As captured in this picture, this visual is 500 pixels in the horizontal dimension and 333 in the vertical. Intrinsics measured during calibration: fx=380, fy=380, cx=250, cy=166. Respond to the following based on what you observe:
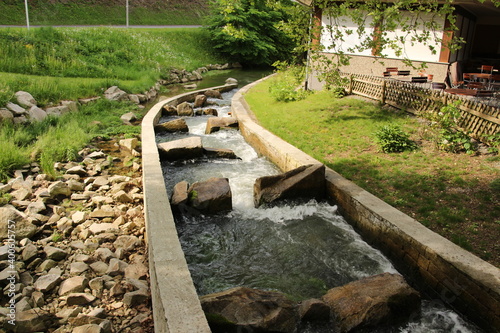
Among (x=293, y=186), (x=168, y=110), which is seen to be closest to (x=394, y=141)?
(x=293, y=186)

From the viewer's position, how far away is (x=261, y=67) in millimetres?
33625

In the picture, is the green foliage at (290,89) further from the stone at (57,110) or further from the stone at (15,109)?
the stone at (15,109)

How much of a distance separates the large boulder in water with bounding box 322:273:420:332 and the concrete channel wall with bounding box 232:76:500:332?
445 millimetres

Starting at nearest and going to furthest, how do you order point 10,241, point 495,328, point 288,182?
point 495,328, point 10,241, point 288,182

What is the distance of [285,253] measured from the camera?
5672mm

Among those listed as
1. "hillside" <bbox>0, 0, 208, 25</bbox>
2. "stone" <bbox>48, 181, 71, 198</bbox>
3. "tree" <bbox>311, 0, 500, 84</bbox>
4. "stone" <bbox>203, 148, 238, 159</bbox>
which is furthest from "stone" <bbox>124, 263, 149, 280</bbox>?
"hillside" <bbox>0, 0, 208, 25</bbox>

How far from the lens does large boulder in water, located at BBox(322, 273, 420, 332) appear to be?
4.10 m

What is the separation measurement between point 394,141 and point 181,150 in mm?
5020

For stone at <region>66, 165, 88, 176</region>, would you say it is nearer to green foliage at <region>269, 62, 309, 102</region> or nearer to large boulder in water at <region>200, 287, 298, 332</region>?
large boulder in water at <region>200, 287, 298, 332</region>

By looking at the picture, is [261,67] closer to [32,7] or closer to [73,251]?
[32,7]

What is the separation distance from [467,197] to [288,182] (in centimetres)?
296

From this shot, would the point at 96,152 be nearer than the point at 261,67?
Yes

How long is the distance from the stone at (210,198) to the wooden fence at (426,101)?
548 cm

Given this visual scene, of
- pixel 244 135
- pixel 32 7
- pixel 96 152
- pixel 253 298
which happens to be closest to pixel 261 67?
pixel 32 7
